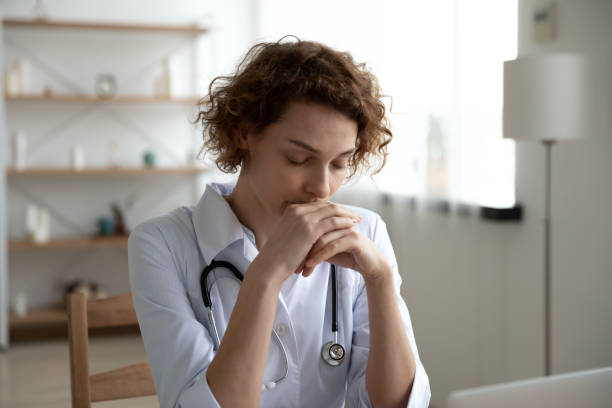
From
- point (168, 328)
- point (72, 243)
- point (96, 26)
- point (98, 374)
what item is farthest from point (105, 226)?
point (168, 328)

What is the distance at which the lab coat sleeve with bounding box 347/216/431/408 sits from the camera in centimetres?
123

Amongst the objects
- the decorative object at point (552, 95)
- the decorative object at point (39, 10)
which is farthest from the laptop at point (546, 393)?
the decorative object at point (39, 10)

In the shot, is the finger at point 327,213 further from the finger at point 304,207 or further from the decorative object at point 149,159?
the decorative object at point 149,159

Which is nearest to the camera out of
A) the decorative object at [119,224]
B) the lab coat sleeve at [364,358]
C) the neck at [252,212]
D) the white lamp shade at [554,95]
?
the lab coat sleeve at [364,358]

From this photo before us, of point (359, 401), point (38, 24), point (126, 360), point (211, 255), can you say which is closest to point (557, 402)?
point (359, 401)

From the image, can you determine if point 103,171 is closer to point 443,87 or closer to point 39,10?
point 39,10

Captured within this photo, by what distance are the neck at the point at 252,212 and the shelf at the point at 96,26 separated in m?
3.42

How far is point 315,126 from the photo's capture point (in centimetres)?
Answer: 117

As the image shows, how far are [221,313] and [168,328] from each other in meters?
0.15

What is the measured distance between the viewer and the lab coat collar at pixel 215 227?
1283 millimetres

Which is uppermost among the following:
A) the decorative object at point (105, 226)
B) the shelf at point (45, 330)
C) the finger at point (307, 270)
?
the finger at point (307, 270)

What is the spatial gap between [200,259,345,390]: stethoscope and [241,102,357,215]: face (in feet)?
0.52

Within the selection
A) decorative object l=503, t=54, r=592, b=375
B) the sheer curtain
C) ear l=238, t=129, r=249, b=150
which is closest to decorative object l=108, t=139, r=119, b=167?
the sheer curtain

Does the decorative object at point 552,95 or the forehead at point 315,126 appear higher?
the decorative object at point 552,95
